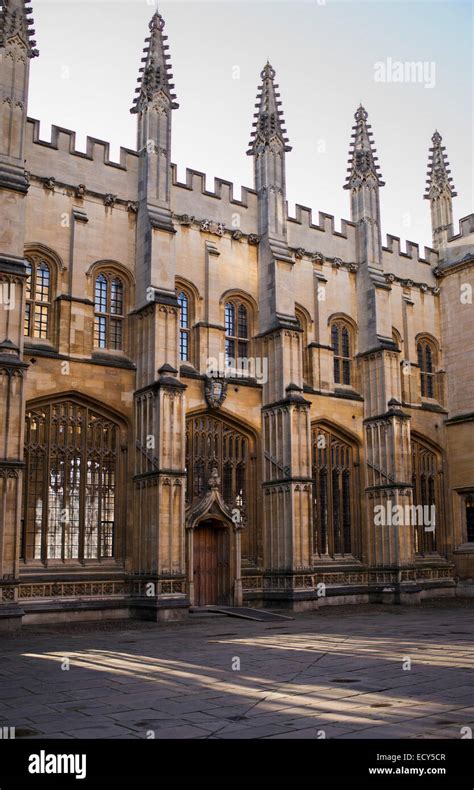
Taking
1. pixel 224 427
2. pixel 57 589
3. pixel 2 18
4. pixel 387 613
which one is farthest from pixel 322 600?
pixel 2 18

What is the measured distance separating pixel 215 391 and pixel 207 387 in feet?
0.96

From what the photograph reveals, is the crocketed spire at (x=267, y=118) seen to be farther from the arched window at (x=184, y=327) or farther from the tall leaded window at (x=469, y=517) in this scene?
the tall leaded window at (x=469, y=517)

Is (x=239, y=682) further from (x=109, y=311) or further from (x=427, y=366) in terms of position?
(x=427, y=366)

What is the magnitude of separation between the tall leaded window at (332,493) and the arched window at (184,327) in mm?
6080

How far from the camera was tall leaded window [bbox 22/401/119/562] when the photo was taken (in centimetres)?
2173

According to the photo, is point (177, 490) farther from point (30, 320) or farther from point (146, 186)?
point (146, 186)

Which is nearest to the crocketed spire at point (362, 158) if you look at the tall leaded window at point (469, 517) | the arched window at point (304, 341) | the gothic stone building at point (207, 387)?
the gothic stone building at point (207, 387)

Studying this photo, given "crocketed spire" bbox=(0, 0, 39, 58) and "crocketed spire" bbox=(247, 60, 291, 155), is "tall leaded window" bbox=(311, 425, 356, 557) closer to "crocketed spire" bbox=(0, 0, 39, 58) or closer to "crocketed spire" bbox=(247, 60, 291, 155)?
"crocketed spire" bbox=(247, 60, 291, 155)

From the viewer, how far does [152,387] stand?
23.0m

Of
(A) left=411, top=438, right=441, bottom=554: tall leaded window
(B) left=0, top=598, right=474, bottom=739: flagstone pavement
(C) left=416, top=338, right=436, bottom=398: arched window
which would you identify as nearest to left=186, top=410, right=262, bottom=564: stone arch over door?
(B) left=0, top=598, right=474, bottom=739: flagstone pavement

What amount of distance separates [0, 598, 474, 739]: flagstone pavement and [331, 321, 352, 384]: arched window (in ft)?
42.6

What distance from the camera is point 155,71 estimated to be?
25.9m

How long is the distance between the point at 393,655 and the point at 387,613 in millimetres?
11021

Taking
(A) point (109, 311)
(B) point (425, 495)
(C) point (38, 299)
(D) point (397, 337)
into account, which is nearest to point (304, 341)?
(D) point (397, 337)
